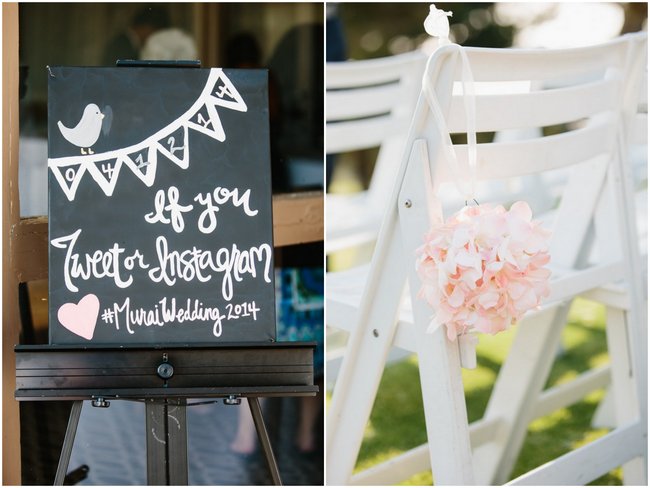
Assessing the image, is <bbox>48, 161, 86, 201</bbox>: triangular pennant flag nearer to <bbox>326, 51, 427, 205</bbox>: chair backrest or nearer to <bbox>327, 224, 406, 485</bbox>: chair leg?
<bbox>327, 224, 406, 485</bbox>: chair leg

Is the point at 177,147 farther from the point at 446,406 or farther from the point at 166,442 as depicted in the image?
the point at 446,406

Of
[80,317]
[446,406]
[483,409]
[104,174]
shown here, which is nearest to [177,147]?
[104,174]

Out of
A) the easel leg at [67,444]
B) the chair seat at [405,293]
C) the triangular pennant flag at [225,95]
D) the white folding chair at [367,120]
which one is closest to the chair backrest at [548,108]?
the chair seat at [405,293]

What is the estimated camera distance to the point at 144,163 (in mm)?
1424

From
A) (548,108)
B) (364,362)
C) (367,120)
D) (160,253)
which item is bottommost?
(364,362)

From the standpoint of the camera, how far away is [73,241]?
4.58ft

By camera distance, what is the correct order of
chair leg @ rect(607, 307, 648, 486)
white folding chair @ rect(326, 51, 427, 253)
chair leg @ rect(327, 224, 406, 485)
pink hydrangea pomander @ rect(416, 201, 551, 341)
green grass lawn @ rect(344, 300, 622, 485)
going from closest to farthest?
1. pink hydrangea pomander @ rect(416, 201, 551, 341)
2. chair leg @ rect(327, 224, 406, 485)
3. chair leg @ rect(607, 307, 648, 486)
4. green grass lawn @ rect(344, 300, 622, 485)
5. white folding chair @ rect(326, 51, 427, 253)

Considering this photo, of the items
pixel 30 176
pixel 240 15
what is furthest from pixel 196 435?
pixel 240 15

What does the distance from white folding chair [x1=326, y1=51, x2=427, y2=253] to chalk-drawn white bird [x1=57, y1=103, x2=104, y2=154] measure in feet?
3.80

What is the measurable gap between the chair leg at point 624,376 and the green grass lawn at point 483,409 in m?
0.31

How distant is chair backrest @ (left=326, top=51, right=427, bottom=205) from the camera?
2.62 metres

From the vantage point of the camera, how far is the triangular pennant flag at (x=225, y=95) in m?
1.46

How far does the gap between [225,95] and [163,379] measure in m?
0.54

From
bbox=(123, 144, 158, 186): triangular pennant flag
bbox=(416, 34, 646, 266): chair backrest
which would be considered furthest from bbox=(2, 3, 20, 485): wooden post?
bbox=(416, 34, 646, 266): chair backrest
